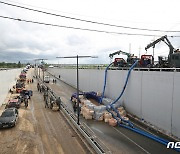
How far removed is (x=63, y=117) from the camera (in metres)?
21.9

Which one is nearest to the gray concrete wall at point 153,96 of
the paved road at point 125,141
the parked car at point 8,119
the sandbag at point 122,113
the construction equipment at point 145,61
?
the sandbag at point 122,113

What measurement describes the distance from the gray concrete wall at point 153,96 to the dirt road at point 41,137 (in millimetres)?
7420

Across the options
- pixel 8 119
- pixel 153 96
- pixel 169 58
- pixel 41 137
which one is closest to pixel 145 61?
pixel 169 58

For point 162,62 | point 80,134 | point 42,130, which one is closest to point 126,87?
point 162,62

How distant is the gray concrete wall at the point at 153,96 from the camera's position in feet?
50.5

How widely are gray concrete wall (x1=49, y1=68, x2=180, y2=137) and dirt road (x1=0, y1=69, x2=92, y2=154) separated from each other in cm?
742

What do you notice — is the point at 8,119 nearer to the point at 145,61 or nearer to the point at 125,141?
the point at 125,141

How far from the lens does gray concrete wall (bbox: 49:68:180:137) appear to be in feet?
50.5

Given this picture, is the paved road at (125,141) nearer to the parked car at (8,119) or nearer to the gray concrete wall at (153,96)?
the gray concrete wall at (153,96)

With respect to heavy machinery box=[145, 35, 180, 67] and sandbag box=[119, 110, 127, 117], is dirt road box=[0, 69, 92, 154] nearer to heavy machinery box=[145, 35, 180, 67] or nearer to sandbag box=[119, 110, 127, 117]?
sandbag box=[119, 110, 127, 117]

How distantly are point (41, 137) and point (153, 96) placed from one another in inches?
422

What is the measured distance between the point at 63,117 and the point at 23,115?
196 inches

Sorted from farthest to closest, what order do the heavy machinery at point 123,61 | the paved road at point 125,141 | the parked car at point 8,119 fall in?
1. the heavy machinery at point 123,61
2. the parked car at point 8,119
3. the paved road at point 125,141

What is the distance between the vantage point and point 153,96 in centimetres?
1805
